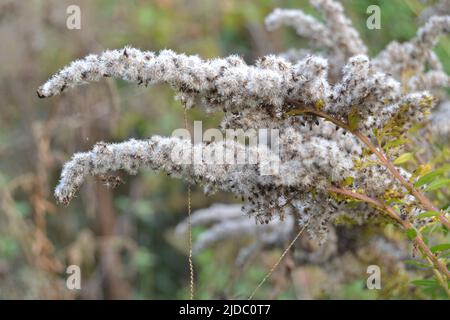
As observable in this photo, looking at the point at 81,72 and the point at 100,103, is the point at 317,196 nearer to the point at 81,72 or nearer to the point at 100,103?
the point at 81,72

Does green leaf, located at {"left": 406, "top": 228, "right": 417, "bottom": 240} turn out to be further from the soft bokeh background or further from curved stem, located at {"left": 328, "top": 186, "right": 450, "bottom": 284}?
the soft bokeh background

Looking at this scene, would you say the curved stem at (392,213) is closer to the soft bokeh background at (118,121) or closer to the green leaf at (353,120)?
the green leaf at (353,120)

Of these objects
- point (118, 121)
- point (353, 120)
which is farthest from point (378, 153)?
point (118, 121)

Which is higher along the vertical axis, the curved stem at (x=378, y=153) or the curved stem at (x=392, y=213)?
the curved stem at (x=378, y=153)

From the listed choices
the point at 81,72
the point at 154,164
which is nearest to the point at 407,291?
the point at 154,164

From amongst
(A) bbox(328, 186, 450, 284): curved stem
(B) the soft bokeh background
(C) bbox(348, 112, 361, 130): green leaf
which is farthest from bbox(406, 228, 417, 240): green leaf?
(B) the soft bokeh background

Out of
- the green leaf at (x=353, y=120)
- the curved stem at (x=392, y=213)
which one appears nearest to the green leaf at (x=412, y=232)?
the curved stem at (x=392, y=213)

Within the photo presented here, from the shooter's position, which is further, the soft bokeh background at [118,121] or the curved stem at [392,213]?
the soft bokeh background at [118,121]

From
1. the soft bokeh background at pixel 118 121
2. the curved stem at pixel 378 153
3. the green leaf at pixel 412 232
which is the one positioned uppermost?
the soft bokeh background at pixel 118 121

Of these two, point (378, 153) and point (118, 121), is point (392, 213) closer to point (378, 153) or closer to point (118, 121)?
point (378, 153)
